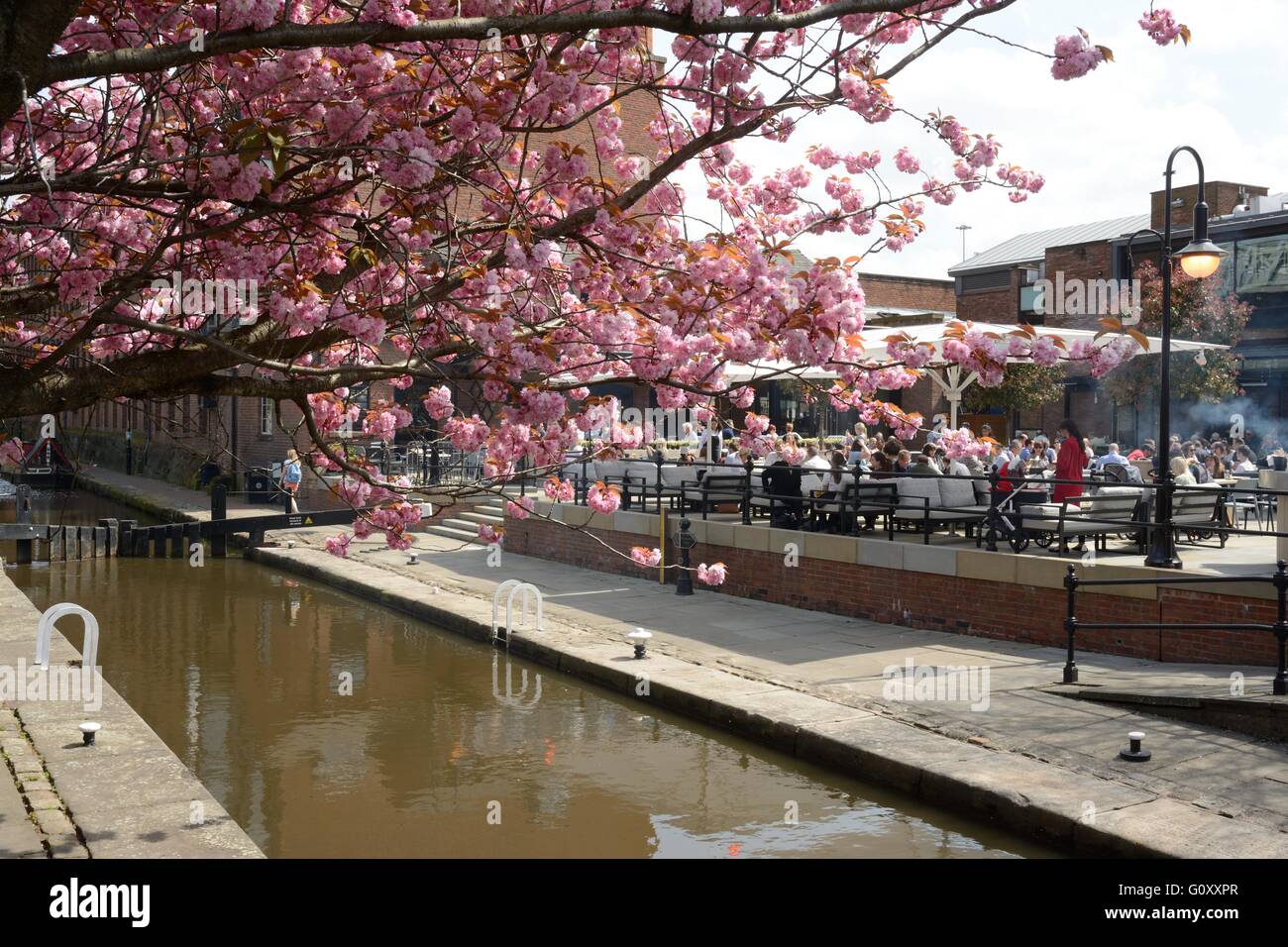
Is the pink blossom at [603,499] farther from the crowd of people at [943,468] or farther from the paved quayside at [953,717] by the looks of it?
the crowd of people at [943,468]

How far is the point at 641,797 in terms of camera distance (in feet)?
28.6

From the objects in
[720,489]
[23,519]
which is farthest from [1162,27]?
[23,519]

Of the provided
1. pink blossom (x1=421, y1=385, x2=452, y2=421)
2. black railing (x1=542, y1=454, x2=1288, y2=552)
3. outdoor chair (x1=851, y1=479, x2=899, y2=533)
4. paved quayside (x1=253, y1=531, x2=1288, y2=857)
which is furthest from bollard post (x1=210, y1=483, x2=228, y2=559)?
pink blossom (x1=421, y1=385, x2=452, y2=421)

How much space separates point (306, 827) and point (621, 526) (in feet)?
35.8

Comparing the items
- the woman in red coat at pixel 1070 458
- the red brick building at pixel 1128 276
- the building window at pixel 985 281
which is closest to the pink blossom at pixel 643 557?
the woman in red coat at pixel 1070 458

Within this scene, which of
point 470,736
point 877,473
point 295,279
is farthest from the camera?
point 877,473

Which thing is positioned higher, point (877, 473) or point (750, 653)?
point (877, 473)

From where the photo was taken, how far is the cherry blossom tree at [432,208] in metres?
5.85

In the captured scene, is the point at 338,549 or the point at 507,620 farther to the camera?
the point at 507,620

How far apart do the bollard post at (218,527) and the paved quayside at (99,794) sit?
1435 centimetres

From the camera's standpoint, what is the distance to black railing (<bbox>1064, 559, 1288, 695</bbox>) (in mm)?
9008
